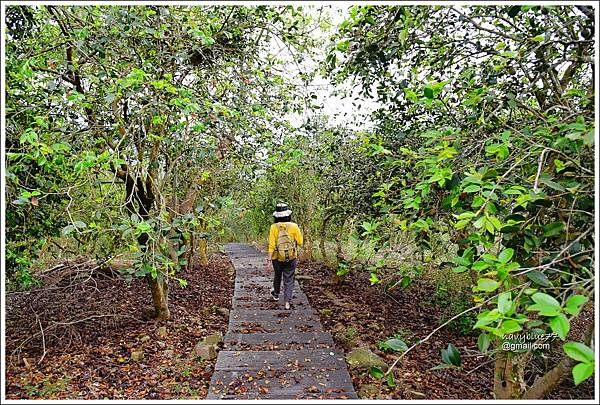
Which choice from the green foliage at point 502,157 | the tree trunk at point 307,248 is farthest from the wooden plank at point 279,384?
the tree trunk at point 307,248

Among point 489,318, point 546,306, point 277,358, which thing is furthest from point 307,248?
point 546,306

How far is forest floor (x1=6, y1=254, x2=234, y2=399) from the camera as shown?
3566 mm

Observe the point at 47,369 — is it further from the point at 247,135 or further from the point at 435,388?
the point at 435,388

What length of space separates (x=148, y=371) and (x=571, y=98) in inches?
157

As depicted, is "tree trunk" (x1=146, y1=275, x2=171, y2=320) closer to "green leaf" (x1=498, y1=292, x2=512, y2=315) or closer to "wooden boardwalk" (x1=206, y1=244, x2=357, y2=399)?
"wooden boardwalk" (x1=206, y1=244, x2=357, y2=399)

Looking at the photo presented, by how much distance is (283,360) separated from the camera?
399 centimetres

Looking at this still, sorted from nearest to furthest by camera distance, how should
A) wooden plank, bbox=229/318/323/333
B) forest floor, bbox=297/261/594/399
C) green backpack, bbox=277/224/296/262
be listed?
forest floor, bbox=297/261/594/399 → wooden plank, bbox=229/318/323/333 → green backpack, bbox=277/224/296/262

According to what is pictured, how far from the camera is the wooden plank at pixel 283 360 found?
12.6ft

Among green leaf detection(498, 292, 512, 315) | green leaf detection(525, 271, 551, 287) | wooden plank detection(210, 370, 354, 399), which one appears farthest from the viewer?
wooden plank detection(210, 370, 354, 399)

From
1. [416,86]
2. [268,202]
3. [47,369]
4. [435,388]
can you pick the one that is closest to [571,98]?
[416,86]

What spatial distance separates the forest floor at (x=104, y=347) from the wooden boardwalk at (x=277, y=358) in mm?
244

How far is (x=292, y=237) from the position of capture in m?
5.85

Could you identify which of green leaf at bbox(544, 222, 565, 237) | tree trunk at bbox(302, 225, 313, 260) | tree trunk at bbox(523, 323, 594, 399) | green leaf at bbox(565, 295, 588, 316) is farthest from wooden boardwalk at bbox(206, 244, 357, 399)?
tree trunk at bbox(302, 225, 313, 260)

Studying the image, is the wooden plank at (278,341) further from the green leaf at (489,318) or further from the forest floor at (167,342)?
the green leaf at (489,318)
